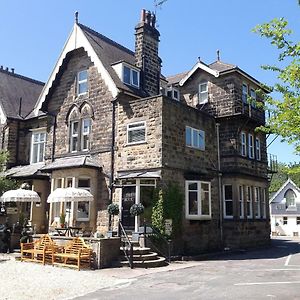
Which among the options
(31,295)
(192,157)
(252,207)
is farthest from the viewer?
(252,207)

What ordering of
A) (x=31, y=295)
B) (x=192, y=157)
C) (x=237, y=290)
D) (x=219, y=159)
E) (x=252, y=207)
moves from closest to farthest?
(x=31, y=295)
(x=237, y=290)
(x=192, y=157)
(x=219, y=159)
(x=252, y=207)

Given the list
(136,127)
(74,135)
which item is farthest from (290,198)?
(136,127)

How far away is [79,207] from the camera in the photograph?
74.1 feet

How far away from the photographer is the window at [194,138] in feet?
73.6

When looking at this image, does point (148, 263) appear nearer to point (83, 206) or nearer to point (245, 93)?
point (83, 206)

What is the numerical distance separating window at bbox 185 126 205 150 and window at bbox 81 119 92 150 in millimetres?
5916

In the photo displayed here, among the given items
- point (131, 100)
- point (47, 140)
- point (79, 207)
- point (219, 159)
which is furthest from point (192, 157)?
point (47, 140)

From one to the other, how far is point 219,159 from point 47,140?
1124 centimetres

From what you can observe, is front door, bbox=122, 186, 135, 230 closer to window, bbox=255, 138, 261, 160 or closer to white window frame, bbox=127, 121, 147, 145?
white window frame, bbox=127, 121, 147, 145

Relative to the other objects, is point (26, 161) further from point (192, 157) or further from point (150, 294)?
point (150, 294)

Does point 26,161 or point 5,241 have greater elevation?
point 26,161

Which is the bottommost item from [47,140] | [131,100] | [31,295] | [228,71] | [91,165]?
[31,295]

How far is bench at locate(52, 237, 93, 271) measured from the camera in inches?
627

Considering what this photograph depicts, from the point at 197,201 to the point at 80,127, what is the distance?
8.40m
